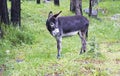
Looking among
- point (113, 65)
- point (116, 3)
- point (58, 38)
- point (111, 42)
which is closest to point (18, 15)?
point (111, 42)

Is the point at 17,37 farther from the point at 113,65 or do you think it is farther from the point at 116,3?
the point at 116,3

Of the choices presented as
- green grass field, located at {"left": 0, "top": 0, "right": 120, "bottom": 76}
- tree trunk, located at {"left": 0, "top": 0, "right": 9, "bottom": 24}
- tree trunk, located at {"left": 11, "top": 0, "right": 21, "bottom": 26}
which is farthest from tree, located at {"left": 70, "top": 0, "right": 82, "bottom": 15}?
tree trunk, located at {"left": 0, "top": 0, "right": 9, "bottom": 24}

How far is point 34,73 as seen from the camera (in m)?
10.2

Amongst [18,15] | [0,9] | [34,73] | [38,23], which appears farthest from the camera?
[38,23]

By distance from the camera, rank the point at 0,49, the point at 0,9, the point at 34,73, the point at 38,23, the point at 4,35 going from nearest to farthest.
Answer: the point at 34,73 < the point at 0,49 < the point at 4,35 < the point at 0,9 < the point at 38,23

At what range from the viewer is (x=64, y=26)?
13.1 meters

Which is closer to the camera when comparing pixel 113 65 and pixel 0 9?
pixel 113 65

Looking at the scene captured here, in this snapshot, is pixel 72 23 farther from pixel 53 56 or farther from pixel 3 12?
pixel 3 12

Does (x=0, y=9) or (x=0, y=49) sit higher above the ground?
(x=0, y=9)

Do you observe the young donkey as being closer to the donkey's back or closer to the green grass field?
the donkey's back

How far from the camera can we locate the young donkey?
1270 cm

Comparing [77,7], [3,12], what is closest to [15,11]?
[3,12]

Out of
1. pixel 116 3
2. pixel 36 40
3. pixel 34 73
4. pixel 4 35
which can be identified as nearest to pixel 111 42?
pixel 36 40

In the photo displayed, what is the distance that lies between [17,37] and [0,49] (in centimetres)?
233
